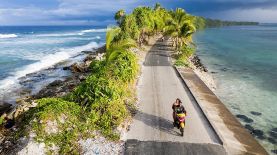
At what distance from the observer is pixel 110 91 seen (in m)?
18.2

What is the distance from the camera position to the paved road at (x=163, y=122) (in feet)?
51.0

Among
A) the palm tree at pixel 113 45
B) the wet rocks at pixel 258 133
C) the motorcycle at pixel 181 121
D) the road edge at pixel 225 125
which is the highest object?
the palm tree at pixel 113 45

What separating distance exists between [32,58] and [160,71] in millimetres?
36296

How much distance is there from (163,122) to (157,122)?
1.15ft

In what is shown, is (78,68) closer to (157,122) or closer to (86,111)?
(86,111)

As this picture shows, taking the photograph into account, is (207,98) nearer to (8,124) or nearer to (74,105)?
(74,105)

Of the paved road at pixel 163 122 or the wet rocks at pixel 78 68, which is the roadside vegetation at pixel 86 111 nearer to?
the paved road at pixel 163 122

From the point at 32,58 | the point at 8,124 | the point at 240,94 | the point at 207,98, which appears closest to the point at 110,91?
the point at 8,124

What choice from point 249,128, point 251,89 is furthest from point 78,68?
point 249,128

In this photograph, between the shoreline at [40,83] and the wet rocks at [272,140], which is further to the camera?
the shoreline at [40,83]

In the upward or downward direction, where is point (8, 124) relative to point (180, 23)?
downward

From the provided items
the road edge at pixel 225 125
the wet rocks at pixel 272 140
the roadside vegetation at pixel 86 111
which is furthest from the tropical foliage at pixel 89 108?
the wet rocks at pixel 272 140

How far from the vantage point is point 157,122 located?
59.9 ft

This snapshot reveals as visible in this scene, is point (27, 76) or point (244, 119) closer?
point (244, 119)
